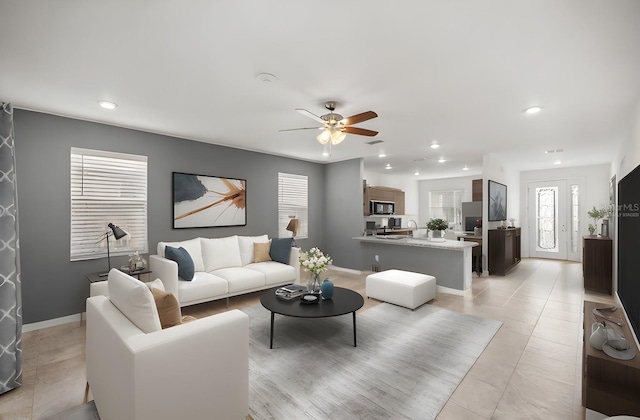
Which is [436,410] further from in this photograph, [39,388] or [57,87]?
[57,87]

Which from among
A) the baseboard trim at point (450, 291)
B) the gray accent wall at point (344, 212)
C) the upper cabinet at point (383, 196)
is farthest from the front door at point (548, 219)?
the gray accent wall at point (344, 212)

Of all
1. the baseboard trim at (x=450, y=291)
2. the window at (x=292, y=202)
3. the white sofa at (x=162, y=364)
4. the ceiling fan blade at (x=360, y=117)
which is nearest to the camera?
the white sofa at (x=162, y=364)

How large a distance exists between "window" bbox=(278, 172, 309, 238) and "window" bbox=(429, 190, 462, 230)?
18.9 feet

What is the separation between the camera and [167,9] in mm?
1688

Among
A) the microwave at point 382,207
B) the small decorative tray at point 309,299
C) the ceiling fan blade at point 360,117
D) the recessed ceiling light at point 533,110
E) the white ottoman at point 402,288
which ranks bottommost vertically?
the white ottoman at point 402,288

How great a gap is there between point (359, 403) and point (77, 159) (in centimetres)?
424

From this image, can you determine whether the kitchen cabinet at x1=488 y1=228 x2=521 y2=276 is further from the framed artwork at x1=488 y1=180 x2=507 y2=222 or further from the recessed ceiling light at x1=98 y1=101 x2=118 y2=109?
the recessed ceiling light at x1=98 y1=101 x2=118 y2=109

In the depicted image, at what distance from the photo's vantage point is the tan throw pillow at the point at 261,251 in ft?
16.6

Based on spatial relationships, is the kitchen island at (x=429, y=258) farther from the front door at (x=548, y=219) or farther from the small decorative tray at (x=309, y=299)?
the front door at (x=548, y=219)

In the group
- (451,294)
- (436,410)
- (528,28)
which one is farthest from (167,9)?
(451,294)

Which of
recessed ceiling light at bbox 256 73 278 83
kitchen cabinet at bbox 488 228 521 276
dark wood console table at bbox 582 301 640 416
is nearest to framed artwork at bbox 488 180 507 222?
kitchen cabinet at bbox 488 228 521 276

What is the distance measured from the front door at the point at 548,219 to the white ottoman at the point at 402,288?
5.76 meters

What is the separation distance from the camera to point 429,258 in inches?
202

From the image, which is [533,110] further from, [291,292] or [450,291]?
[291,292]
